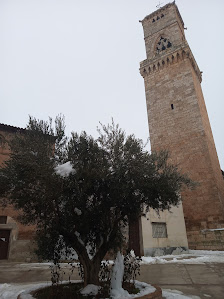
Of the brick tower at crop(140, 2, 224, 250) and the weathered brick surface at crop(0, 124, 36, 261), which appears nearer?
the weathered brick surface at crop(0, 124, 36, 261)

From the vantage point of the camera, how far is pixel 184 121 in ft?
71.1

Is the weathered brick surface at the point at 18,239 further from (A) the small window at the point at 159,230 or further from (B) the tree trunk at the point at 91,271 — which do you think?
(B) the tree trunk at the point at 91,271

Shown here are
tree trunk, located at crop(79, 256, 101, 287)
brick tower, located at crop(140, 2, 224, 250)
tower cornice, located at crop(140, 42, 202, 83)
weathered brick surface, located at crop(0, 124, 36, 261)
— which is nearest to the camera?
tree trunk, located at crop(79, 256, 101, 287)

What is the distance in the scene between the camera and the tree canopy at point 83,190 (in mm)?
5578

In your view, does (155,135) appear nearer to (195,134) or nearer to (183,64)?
(195,134)

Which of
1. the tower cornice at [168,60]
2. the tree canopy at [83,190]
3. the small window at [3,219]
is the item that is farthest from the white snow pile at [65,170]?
the tower cornice at [168,60]

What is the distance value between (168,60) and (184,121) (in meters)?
7.70

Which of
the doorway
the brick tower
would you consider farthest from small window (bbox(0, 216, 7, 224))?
the brick tower

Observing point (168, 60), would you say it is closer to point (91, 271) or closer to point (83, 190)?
point (83, 190)

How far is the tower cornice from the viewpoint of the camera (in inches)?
933

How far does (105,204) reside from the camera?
19.2ft

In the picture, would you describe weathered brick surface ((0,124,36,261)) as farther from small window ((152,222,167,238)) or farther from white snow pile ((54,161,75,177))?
white snow pile ((54,161,75,177))

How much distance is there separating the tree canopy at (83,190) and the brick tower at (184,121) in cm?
1206

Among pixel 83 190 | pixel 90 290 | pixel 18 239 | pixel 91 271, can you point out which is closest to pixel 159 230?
pixel 18 239
